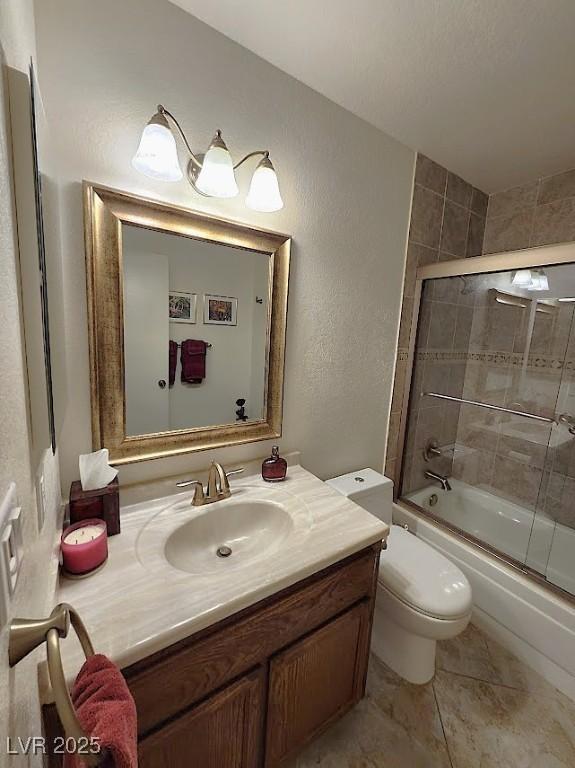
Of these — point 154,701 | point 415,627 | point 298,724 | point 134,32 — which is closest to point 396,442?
point 415,627

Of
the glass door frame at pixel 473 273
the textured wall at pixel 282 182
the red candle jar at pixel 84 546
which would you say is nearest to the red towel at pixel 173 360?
the textured wall at pixel 282 182

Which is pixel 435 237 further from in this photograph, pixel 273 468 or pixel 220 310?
pixel 273 468

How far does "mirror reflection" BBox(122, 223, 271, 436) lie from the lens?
1068mm

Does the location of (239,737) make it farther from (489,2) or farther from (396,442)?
(489,2)

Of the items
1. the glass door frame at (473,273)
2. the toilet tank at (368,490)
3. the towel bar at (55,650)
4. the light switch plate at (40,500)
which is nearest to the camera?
the towel bar at (55,650)

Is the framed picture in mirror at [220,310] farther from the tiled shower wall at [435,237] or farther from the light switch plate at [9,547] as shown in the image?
the tiled shower wall at [435,237]

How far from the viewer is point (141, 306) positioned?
107cm

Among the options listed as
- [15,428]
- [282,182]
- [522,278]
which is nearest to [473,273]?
[522,278]

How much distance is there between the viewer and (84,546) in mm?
792

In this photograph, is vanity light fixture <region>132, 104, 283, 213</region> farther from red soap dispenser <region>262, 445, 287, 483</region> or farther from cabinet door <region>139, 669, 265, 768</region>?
cabinet door <region>139, 669, 265, 768</region>

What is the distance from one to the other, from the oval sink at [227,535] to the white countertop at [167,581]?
0.13 feet

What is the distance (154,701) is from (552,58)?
2195mm

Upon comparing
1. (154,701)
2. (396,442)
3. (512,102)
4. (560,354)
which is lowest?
(154,701)

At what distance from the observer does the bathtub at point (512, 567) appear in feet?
4.60
